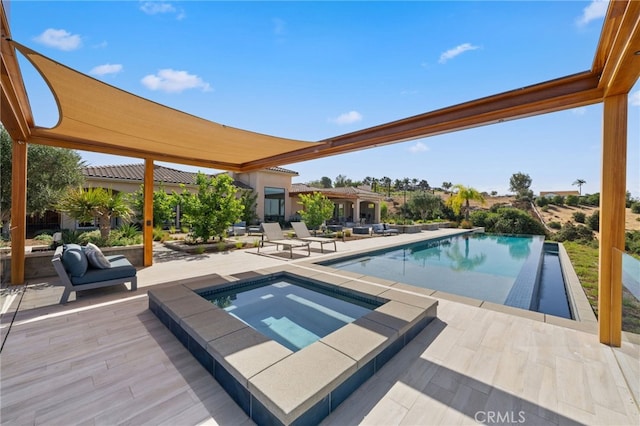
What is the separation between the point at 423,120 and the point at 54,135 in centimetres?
811

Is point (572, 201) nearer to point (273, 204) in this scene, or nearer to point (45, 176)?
point (273, 204)

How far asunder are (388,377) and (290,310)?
8.83 ft

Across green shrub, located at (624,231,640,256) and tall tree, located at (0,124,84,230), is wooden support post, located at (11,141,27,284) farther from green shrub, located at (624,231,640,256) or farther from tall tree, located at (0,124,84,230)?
green shrub, located at (624,231,640,256)

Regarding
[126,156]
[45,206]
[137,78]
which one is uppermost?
[137,78]

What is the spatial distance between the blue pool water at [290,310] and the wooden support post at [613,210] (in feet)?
10.6

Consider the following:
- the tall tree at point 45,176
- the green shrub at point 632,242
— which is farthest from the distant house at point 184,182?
the green shrub at point 632,242

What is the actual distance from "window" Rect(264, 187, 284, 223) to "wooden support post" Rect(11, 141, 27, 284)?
16.3m

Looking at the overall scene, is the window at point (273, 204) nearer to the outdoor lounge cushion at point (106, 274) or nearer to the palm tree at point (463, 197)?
the outdoor lounge cushion at point (106, 274)

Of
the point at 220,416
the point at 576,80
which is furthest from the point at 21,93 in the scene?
the point at 576,80

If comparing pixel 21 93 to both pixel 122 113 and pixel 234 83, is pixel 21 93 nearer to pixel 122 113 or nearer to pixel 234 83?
pixel 122 113

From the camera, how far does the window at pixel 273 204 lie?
22391 millimetres

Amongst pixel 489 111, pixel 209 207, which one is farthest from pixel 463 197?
pixel 489 111

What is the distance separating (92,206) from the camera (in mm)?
7758

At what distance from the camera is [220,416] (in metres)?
2.30
